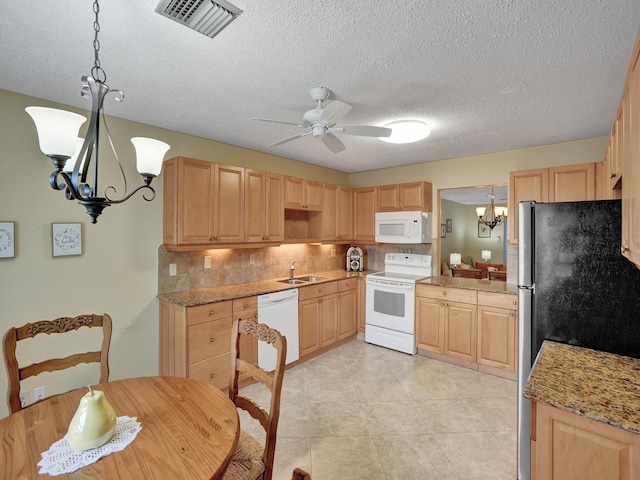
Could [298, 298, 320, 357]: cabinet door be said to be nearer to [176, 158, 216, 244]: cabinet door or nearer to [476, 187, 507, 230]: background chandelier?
[176, 158, 216, 244]: cabinet door

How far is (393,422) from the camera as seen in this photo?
8.38ft

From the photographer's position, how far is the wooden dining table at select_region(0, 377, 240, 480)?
0.99m

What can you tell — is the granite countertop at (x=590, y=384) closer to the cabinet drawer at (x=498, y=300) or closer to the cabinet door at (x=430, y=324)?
the cabinet drawer at (x=498, y=300)

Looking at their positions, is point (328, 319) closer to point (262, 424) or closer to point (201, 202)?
point (201, 202)

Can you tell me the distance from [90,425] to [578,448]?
5.88 ft

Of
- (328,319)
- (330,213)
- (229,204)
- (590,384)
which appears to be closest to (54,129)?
(229,204)

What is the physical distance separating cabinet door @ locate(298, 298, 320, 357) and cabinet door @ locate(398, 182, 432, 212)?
1818 mm

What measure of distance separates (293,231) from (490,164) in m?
2.66

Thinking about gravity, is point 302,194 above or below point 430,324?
above

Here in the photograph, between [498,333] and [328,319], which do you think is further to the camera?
[328,319]

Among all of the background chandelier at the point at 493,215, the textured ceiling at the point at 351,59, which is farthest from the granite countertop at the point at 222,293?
the background chandelier at the point at 493,215

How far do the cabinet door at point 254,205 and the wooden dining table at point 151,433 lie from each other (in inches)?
80.1

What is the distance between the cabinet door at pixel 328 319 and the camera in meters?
3.92

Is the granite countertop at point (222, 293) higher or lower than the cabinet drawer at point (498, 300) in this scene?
higher
